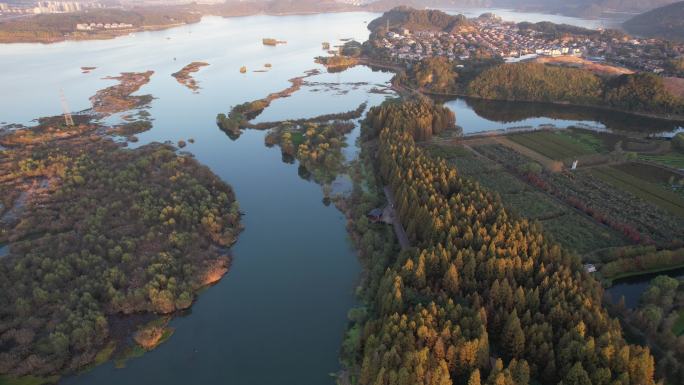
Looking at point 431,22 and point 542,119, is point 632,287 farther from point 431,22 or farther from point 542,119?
point 431,22

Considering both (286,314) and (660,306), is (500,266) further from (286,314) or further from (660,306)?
(286,314)

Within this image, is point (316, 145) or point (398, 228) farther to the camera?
point (316, 145)

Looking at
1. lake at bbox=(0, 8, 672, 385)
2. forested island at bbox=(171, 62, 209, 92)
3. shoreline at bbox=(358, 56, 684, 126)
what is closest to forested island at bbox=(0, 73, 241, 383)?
lake at bbox=(0, 8, 672, 385)

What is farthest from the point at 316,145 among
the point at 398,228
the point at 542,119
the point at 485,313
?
the point at 542,119

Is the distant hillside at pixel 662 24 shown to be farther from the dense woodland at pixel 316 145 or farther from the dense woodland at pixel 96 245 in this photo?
the dense woodland at pixel 96 245

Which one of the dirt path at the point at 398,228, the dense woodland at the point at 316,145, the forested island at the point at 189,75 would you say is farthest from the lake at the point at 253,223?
the dirt path at the point at 398,228

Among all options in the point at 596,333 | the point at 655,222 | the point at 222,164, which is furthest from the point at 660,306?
the point at 222,164
